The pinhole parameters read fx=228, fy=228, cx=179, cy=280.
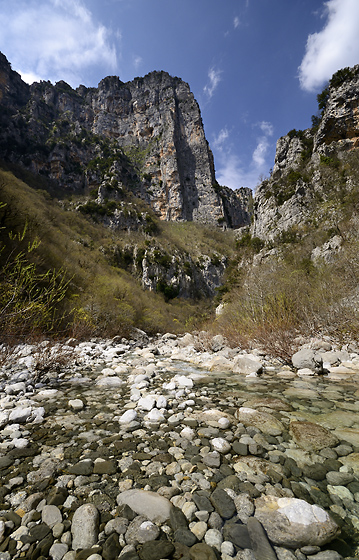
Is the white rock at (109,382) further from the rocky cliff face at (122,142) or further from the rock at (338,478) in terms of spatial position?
the rocky cliff face at (122,142)

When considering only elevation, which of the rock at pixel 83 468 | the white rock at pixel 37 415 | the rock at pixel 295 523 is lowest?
the white rock at pixel 37 415

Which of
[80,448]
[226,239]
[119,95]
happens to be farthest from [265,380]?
[119,95]

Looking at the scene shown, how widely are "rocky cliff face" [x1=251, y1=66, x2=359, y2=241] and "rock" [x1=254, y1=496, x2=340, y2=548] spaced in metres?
20.7

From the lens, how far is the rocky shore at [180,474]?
1286 mm

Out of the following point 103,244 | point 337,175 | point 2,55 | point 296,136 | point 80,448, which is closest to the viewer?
point 80,448

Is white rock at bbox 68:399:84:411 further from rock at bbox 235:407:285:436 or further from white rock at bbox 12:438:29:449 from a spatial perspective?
rock at bbox 235:407:285:436

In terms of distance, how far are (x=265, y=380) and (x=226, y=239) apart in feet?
176

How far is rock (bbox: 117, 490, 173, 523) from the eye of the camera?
1465 millimetres

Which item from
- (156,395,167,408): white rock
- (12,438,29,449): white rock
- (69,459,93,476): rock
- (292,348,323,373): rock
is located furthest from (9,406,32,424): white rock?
(292,348,323,373): rock

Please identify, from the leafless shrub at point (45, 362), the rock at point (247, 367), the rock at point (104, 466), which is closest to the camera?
the rock at point (104, 466)

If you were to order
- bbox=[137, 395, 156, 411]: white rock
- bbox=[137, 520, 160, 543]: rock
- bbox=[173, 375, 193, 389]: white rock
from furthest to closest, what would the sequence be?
bbox=[173, 375, 193, 389]: white rock → bbox=[137, 395, 156, 411]: white rock → bbox=[137, 520, 160, 543]: rock

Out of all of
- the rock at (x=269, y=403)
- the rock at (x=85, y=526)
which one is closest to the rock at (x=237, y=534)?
the rock at (x=85, y=526)

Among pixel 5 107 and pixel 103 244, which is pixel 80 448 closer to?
pixel 103 244

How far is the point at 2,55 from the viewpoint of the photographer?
64.9 metres
